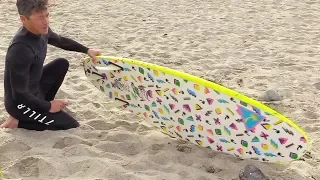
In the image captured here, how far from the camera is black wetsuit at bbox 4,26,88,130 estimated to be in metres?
2.82

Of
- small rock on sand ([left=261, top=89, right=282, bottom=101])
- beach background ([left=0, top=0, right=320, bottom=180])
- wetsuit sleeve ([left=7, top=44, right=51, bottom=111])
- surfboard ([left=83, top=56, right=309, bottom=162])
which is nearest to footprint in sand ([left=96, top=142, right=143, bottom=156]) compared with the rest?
beach background ([left=0, top=0, right=320, bottom=180])

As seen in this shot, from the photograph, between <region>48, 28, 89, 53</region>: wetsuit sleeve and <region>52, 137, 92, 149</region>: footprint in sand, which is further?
<region>48, 28, 89, 53</region>: wetsuit sleeve

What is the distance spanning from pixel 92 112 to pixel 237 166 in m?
1.23

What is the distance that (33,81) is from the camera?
9.96 feet

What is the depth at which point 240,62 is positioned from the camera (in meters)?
4.83

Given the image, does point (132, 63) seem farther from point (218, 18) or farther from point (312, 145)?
point (218, 18)

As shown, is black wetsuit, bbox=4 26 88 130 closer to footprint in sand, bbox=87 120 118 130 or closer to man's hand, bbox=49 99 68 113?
man's hand, bbox=49 99 68 113

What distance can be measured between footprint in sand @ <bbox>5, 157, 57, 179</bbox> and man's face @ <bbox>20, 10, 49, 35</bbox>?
78cm

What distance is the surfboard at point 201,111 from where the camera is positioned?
8.59 feet

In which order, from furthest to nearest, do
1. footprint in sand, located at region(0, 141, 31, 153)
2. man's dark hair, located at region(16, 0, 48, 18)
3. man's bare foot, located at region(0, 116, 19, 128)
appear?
man's bare foot, located at region(0, 116, 19, 128) < footprint in sand, located at region(0, 141, 31, 153) < man's dark hair, located at region(16, 0, 48, 18)

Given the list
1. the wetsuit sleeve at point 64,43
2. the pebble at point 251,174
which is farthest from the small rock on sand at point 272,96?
the wetsuit sleeve at point 64,43

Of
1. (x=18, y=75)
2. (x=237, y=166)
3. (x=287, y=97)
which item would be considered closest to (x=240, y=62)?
(x=287, y=97)

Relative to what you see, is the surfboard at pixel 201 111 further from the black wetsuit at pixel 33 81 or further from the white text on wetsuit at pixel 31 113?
the white text on wetsuit at pixel 31 113

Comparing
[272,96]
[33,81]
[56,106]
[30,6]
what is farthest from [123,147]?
[272,96]
